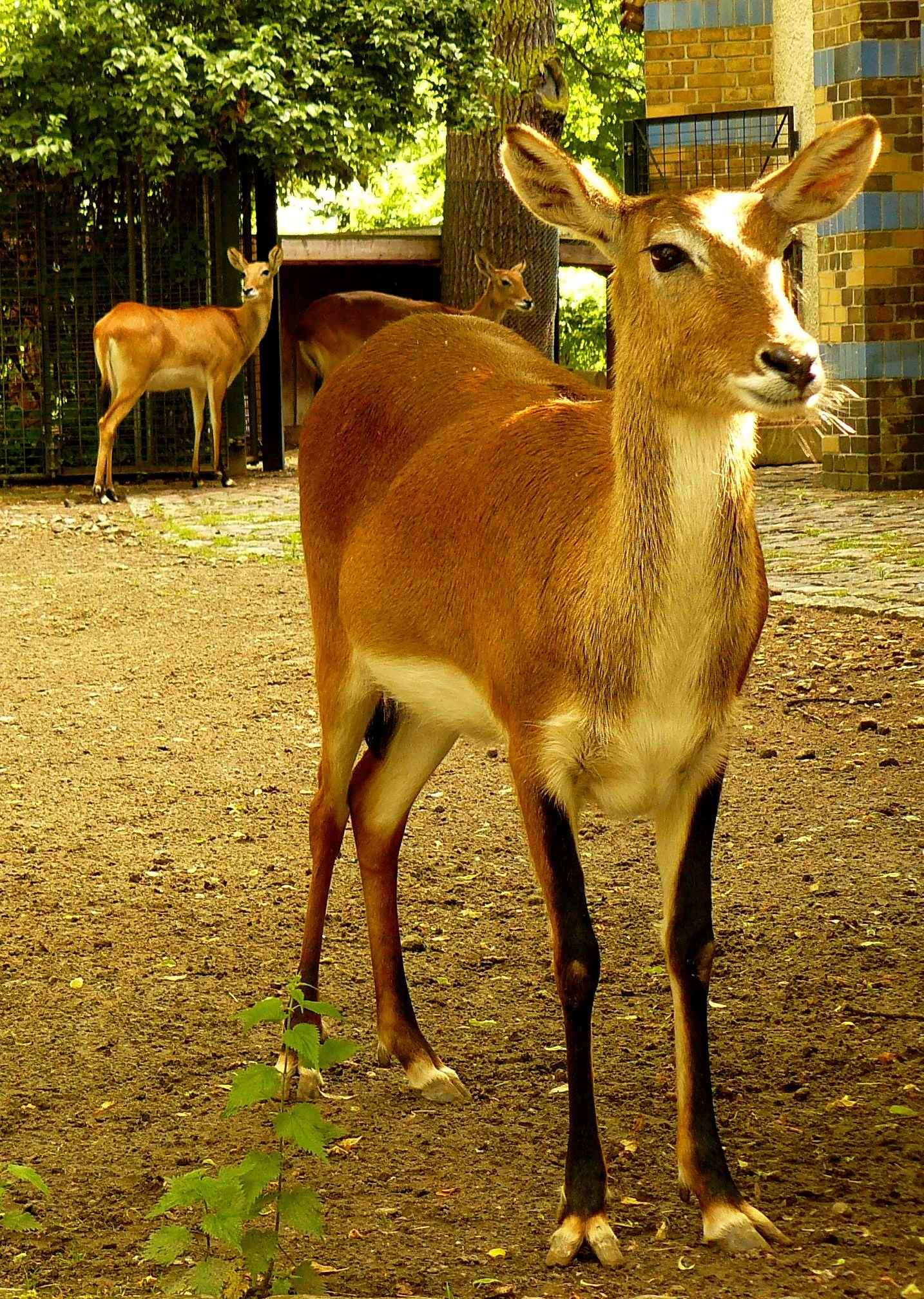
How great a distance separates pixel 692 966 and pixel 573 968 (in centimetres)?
25

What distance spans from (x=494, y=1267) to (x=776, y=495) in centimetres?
1218

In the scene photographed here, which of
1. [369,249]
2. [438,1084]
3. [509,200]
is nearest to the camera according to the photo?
[438,1084]

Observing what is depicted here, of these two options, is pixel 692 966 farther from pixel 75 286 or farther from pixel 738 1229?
pixel 75 286

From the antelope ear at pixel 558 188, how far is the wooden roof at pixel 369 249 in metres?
18.7

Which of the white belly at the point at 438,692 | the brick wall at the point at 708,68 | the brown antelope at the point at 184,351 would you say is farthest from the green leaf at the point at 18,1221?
the brick wall at the point at 708,68

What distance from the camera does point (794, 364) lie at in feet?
9.60

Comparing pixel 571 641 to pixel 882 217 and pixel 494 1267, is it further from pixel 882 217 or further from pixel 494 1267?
pixel 882 217

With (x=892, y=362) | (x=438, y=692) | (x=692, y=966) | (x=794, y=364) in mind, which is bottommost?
(x=692, y=966)

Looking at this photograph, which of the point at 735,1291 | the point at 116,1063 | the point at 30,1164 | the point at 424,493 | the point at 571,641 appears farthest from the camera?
the point at 116,1063

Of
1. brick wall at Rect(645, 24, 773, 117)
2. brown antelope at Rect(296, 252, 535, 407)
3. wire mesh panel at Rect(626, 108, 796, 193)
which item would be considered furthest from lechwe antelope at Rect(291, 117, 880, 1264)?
brick wall at Rect(645, 24, 773, 117)

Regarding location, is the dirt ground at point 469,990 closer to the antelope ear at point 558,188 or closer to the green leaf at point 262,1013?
the green leaf at point 262,1013

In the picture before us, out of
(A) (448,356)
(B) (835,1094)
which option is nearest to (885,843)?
(B) (835,1094)

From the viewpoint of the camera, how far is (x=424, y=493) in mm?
3904

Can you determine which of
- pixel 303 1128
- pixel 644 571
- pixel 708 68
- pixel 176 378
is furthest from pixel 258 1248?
pixel 708 68
